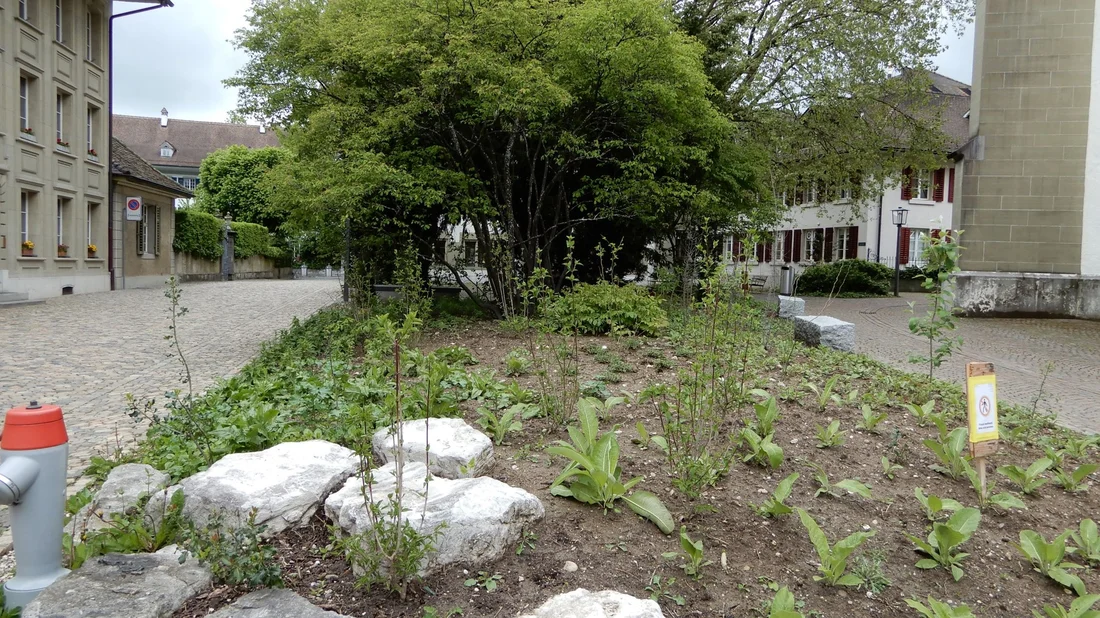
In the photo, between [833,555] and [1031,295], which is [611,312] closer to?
[833,555]

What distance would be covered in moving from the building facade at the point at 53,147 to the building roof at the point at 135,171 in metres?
0.94

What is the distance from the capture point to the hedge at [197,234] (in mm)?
32781

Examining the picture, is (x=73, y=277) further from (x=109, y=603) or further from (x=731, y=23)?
(x=109, y=603)

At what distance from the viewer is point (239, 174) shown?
49625 millimetres

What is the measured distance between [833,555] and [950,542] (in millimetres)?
602

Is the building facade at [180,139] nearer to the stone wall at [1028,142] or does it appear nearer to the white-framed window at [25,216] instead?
the white-framed window at [25,216]

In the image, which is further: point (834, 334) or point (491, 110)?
point (491, 110)

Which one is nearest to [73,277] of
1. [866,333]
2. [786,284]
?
[866,333]

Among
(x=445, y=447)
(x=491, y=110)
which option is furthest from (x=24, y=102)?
(x=445, y=447)

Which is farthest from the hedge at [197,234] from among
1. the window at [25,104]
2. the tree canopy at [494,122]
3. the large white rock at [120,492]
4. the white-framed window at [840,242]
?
the large white rock at [120,492]

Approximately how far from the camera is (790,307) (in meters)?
12.5

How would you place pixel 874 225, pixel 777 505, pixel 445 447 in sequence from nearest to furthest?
pixel 777 505, pixel 445 447, pixel 874 225

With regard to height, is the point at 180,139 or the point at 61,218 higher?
the point at 180,139

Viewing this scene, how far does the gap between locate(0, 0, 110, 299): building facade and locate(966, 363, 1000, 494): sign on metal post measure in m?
20.7
